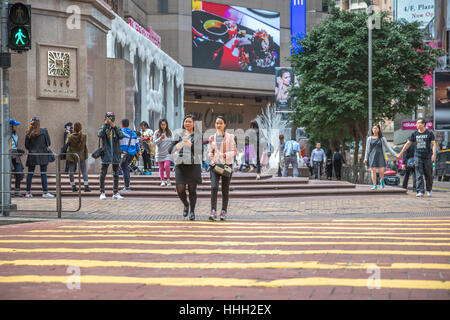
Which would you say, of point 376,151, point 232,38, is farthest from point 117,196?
point 232,38

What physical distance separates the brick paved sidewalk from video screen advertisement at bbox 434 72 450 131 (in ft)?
66.7

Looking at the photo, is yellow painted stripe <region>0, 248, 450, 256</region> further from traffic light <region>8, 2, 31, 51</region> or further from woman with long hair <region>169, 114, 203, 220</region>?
traffic light <region>8, 2, 31, 51</region>

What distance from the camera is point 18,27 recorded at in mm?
10617

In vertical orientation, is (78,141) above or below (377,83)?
below

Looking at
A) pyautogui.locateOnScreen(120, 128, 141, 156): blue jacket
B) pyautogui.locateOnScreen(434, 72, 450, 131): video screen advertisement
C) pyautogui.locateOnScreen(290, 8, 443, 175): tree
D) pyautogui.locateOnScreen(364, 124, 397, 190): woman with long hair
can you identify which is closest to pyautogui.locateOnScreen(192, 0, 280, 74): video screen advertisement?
pyautogui.locateOnScreen(290, 8, 443, 175): tree

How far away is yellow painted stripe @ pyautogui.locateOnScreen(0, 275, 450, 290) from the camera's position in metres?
4.90

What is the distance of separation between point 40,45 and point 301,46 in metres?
18.2

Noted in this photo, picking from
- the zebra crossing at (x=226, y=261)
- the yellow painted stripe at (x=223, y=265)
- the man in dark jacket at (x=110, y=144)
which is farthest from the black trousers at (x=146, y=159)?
the yellow painted stripe at (x=223, y=265)

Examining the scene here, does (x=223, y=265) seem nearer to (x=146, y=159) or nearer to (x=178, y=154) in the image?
(x=178, y=154)

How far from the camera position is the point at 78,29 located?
63.6 ft

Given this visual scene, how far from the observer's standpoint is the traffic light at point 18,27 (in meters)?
10.6

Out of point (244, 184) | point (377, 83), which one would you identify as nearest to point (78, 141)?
point (244, 184)

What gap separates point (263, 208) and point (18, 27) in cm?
585

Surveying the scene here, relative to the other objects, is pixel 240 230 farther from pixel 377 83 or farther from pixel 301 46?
pixel 301 46
